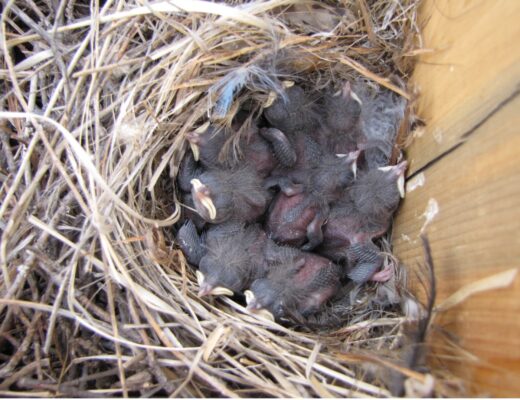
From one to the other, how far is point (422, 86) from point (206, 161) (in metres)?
0.55

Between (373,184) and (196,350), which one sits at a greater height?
(373,184)

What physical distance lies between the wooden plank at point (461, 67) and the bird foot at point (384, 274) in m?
0.25

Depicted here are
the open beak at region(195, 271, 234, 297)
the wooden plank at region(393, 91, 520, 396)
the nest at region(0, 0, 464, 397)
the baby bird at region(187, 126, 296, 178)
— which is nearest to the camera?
the wooden plank at region(393, 91, 520, 396)

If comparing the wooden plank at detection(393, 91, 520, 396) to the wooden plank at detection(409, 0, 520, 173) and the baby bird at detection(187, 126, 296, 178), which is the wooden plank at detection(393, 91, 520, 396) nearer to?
the wooden plank at detection(409, 0, 520, 173)

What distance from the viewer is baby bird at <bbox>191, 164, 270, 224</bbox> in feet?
3.66

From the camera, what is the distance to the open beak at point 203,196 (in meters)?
1.10

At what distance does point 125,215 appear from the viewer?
1009 mm

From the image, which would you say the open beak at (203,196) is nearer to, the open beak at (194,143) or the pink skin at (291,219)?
the open beak at (194,143)

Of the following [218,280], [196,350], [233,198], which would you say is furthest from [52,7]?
[196,350]

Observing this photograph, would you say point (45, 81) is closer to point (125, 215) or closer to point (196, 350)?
point (125, 215)

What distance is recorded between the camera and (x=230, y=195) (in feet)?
3.78

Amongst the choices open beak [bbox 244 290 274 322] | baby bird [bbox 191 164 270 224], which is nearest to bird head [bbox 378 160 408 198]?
baby bird [bbox 191 164 270 224]

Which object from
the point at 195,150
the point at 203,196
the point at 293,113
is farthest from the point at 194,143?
the point at 293,113

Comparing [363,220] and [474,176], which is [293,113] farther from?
[474,176]
